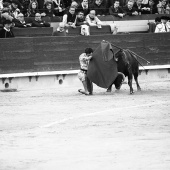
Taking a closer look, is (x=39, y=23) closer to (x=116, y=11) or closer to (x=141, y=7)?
(x=116, y=11)

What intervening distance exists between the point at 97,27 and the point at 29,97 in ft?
11.9

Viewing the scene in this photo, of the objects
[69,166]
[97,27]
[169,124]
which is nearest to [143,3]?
[97,27]

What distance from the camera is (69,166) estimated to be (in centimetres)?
759

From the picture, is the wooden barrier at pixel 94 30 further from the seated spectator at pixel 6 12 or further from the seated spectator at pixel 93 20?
the seated spectator at pixel 6 12

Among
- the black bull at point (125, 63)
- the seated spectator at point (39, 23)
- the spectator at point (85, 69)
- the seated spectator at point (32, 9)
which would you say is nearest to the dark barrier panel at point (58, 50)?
the seated spectator at point (39, 23)

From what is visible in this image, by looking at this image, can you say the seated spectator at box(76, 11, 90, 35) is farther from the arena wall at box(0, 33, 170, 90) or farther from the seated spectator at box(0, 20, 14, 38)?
the seated spectator at box(0, 20, 14, 38)

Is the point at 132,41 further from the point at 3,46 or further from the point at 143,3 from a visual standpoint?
the point at 3,46

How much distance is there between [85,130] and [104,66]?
4782 mm

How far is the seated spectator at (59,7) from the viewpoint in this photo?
669 inches

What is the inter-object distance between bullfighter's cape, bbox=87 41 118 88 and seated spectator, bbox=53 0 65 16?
255 centimetres

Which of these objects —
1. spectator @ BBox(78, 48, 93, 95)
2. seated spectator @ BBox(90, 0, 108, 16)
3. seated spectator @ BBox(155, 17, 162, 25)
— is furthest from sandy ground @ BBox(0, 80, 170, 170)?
seated spectator @ BBox(155, 17, 162, 25)

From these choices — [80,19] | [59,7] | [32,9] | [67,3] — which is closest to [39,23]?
[32,9]

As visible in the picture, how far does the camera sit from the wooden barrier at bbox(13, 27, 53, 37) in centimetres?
1647

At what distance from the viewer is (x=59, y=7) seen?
17.0 meters
